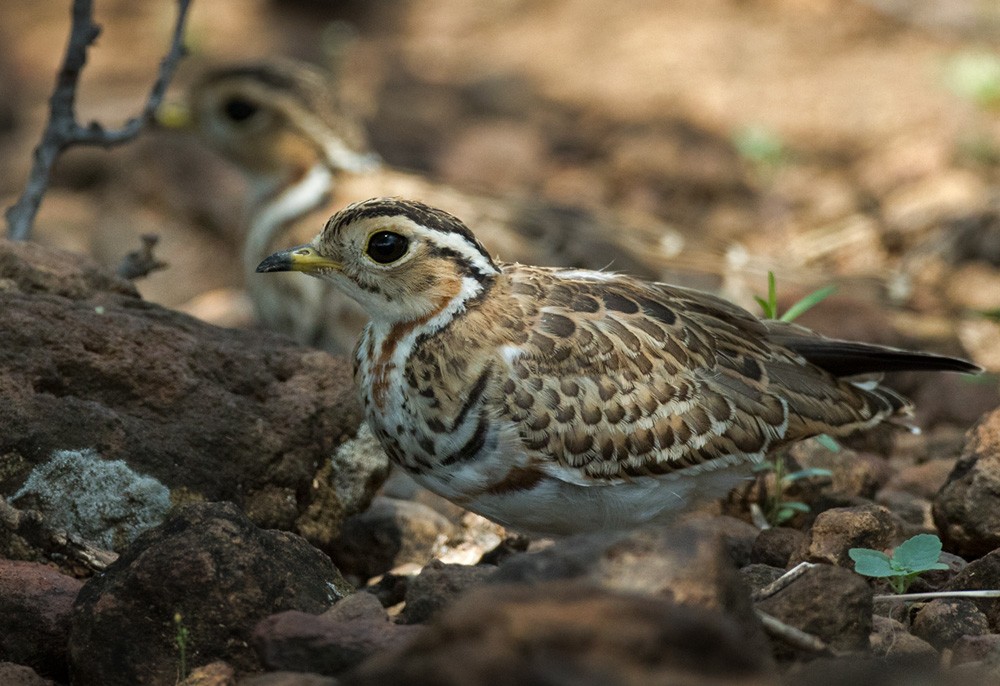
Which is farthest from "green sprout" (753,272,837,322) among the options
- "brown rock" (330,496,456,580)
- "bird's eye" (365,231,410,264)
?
"brown rock" (330,496,456,580)

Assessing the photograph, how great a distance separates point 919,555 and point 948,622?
8.0 inches

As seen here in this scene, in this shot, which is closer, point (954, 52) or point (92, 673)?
point (92, 673)

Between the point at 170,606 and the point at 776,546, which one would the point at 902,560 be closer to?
the point at 776,546

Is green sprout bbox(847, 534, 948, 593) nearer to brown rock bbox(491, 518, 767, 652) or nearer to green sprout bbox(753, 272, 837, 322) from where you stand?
brown rock bbox(491, 518, 767, 652)

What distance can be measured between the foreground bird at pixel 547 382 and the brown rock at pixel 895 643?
32.6 inches

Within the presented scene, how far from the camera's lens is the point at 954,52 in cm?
1049

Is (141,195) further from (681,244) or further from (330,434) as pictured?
(330,434)

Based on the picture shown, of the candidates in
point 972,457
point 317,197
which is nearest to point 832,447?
point 972,457

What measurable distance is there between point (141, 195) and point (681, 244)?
412 centimetres

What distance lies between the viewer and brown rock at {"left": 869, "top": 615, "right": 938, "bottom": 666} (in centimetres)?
357

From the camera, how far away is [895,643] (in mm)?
3713

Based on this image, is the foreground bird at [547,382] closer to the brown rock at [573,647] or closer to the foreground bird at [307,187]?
the brown rock at [573,647]

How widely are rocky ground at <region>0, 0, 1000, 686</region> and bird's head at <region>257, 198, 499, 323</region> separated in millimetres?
550

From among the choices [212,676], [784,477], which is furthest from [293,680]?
[784,477]
